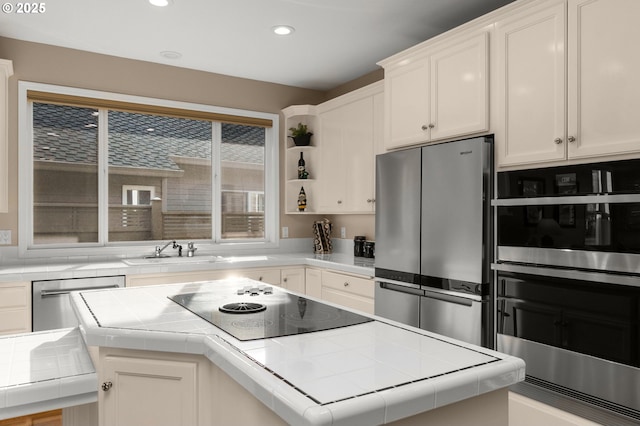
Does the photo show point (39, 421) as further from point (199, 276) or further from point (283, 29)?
point (283, 29)

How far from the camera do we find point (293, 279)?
3.97 metres

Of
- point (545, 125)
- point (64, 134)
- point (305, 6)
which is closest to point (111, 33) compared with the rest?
point (64, 134)

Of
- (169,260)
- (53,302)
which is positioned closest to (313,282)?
(169,260)

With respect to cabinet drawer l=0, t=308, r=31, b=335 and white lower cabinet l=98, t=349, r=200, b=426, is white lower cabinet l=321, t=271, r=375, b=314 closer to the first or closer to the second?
white lower cabinet l=98, t=349, r=200, b=426

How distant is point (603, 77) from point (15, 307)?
351 cm

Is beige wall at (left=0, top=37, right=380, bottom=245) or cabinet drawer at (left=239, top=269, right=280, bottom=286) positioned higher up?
beige wall at (left=0, top=37, right=380, bottom=245)

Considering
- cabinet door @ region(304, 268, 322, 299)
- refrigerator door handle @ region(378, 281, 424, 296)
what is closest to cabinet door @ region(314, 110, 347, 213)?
cabinet door @ region(304, 268, 322, 299)

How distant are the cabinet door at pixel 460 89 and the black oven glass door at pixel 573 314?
89cm

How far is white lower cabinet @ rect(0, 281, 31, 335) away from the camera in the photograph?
2.90 meters

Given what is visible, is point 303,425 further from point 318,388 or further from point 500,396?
point 500,396

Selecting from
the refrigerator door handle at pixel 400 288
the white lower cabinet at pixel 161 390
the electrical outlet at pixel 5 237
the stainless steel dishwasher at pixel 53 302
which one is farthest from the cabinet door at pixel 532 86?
the electrical outlet at pixel 5 237

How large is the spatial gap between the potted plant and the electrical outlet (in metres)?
2.52

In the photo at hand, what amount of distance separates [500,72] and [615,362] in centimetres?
150

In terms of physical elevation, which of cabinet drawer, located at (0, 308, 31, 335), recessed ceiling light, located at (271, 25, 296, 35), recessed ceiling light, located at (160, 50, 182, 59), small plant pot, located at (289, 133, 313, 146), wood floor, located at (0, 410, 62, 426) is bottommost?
wood floor, located at (0, 410, 62, 426)
